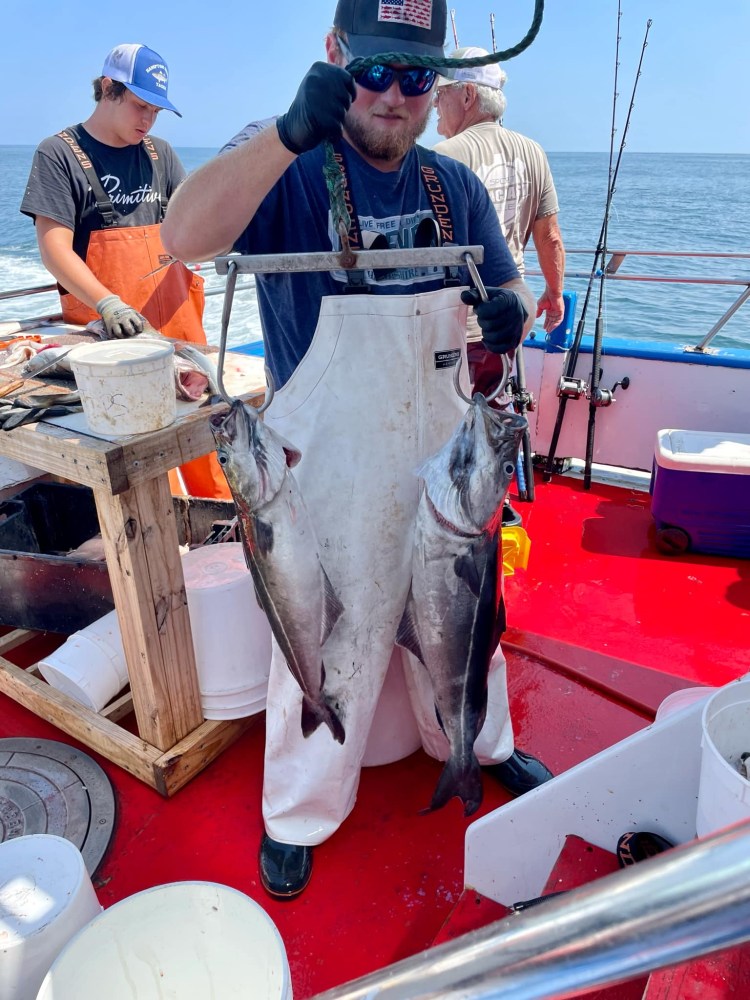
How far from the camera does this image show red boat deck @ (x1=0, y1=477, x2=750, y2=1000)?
2178mm

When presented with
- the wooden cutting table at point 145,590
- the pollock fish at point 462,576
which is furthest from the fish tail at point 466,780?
the wooden cutting table at point 145,590

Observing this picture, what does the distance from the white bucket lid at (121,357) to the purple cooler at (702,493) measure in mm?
3343

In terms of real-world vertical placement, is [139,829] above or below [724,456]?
below

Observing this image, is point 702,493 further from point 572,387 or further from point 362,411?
point 362,411

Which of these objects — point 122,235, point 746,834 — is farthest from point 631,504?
Answer: point 746,834

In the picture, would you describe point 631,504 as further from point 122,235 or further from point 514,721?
point 122,235

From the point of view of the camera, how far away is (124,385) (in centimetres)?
208

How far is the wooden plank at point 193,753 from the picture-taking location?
101 inches

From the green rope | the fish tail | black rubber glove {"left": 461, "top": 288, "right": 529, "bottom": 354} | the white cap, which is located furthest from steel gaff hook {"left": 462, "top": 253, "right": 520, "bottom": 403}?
the white cap

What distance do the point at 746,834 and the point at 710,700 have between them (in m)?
1.13

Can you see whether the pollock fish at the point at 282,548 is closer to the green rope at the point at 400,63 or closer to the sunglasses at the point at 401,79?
the green rope at the point at 400,63

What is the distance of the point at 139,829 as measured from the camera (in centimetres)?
249

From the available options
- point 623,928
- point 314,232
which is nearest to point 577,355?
point 314,232

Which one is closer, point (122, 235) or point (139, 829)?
point (139, 829)
